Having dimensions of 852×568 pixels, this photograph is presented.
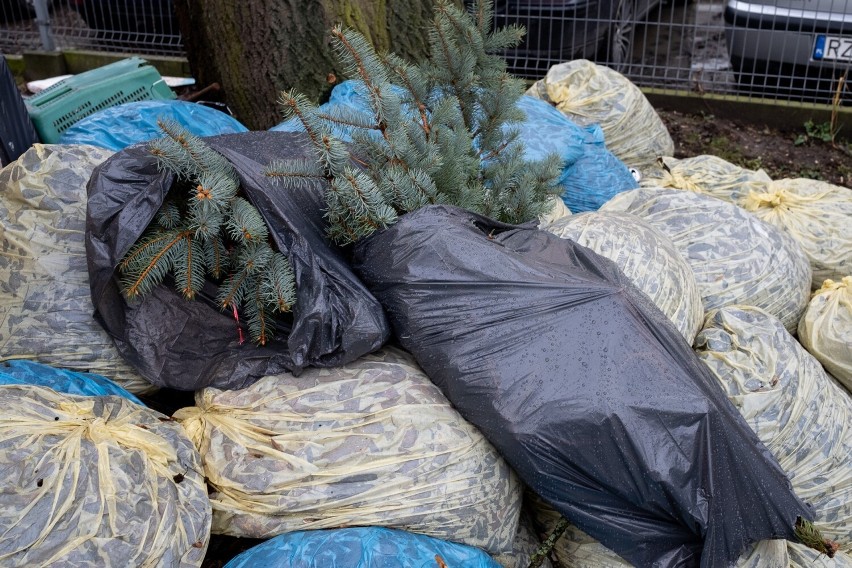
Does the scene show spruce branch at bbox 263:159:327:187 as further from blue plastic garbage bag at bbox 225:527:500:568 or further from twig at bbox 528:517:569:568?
twig at bbox 528:517:569:568

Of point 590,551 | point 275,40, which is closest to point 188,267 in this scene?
point 590,551

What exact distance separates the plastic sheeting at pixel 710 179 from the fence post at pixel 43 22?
4.41 metres

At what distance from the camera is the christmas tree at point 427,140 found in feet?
6.81

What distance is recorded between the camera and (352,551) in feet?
6.05

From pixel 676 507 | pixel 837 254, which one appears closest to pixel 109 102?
pixel 676 507

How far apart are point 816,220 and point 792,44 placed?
2.05 m

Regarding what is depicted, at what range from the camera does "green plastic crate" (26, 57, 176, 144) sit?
9.66 ft

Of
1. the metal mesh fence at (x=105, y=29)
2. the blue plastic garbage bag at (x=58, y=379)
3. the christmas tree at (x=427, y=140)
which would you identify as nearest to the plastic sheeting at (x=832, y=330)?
the christmas tree at (x=427, y=140)

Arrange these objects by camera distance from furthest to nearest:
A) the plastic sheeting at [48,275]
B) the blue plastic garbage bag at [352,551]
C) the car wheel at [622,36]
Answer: the car wheel at [622,36]
the plastic sheeting at [48,275]
the blue plastic garbage bag at [352,551]

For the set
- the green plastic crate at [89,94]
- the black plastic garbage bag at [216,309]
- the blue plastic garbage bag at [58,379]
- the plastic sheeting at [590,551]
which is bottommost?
the plastic sheeting at [590,551]

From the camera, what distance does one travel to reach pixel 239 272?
209 cm

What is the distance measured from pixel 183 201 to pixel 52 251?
0.40 m

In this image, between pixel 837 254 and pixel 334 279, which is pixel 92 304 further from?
pixel 837 254

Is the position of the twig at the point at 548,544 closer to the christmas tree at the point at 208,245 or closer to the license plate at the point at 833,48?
the christmas tree at the point at 208,245
